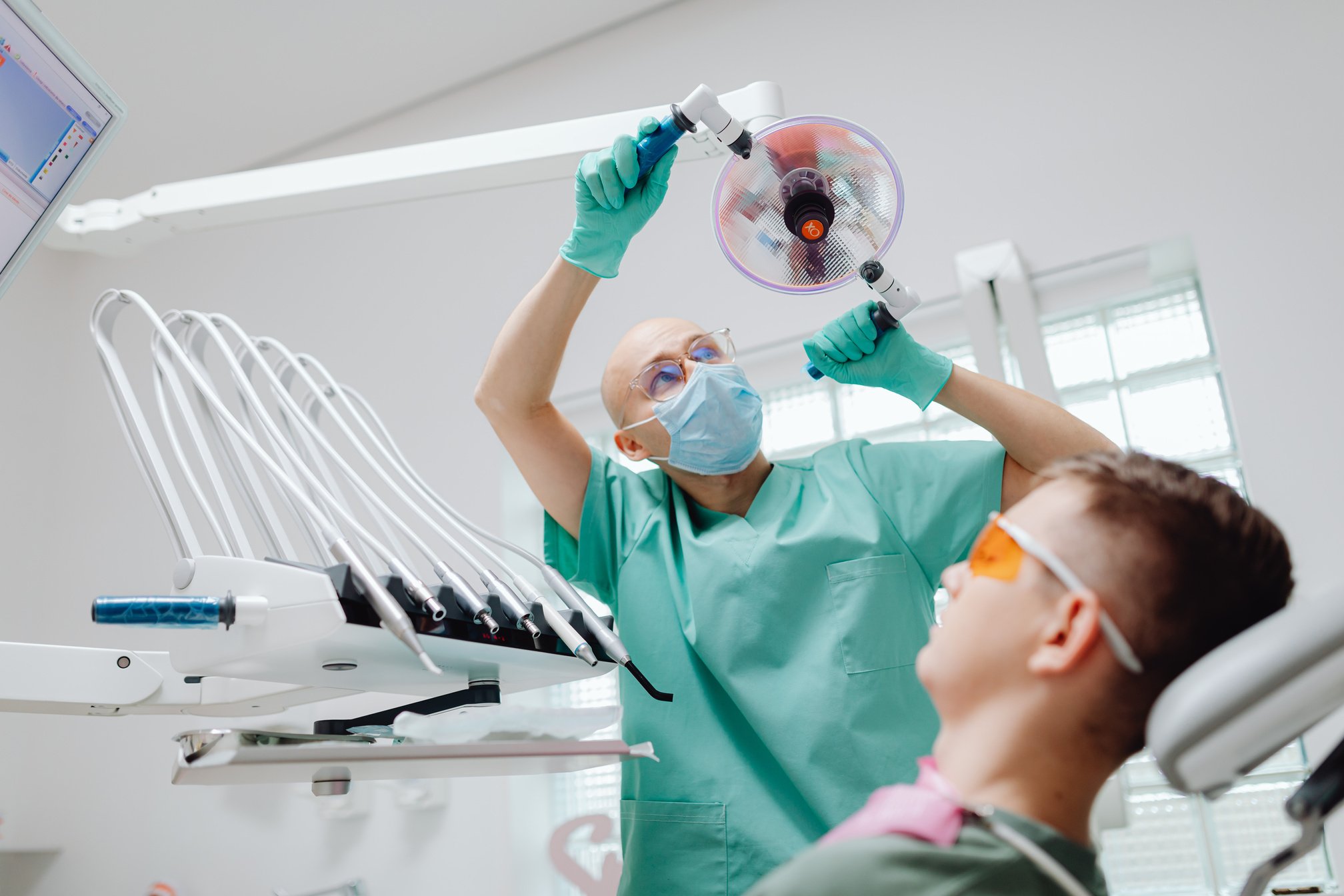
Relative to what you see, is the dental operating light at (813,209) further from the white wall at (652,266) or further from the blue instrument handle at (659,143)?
the white wall at (652,266)

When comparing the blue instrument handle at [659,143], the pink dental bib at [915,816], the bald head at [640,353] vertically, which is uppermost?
the blue instrument handle at [659,143]

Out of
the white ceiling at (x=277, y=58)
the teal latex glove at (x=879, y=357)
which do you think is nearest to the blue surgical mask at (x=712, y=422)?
the teal latex glove at (x=879, y=357)

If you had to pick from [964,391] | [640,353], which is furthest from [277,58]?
[964,391]

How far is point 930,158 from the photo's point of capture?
243 cm

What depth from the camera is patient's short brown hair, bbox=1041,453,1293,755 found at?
2.80ft

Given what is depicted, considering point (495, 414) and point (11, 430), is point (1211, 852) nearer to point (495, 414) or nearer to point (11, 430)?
point (495, 414)

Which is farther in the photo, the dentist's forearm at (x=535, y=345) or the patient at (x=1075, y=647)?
the dentist's forearm at (x=535, y=345)

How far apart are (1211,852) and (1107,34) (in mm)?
1700

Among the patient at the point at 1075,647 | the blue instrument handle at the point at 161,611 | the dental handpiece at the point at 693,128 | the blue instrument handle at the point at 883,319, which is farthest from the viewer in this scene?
the blue instrument handle at the point at 883,319

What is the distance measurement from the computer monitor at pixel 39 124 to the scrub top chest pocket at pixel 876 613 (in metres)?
1.22

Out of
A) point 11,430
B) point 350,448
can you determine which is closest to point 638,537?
point 350,448

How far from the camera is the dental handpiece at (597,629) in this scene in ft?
4.07

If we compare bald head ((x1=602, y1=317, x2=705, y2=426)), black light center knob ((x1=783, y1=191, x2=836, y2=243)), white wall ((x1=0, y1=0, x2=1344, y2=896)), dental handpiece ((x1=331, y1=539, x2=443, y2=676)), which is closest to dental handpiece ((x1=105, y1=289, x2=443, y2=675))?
dental handpiece ((x1=331, y1=539, x2=443, y2=676))

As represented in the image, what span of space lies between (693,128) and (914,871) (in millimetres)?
917
